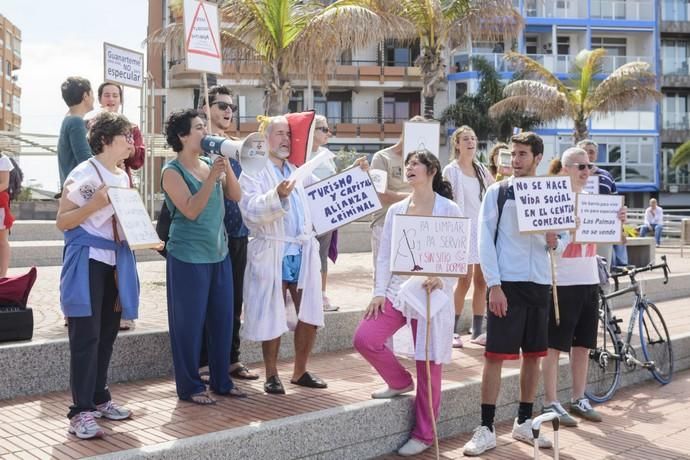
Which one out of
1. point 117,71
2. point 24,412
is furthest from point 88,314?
point 117,71

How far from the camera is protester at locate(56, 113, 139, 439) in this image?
447 centimetres

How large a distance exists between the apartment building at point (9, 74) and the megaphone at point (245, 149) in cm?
6968

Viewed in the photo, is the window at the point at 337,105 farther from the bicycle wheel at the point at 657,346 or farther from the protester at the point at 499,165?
the bicycle wheel at the point at 657,346

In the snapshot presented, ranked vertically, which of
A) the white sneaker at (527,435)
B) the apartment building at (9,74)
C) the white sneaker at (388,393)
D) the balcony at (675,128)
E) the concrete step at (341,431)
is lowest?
the white sneaker at (527,435)

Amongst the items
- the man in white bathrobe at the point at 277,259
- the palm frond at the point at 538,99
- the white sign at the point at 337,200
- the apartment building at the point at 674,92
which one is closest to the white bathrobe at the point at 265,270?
the man in white bathrobe at the point at 277,259

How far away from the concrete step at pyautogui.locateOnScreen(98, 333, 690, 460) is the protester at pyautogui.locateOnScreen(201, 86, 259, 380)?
117 cm

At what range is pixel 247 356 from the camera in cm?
661

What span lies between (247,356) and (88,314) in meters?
2.31

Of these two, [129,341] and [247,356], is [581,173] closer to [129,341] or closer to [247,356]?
[247,356]

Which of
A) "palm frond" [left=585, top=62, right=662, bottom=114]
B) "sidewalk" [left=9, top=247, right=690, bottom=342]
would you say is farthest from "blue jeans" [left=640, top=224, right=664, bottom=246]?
"sidewalk" [left=9, top=247, right=690, bottom=342]

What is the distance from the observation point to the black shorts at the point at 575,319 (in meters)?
6.08

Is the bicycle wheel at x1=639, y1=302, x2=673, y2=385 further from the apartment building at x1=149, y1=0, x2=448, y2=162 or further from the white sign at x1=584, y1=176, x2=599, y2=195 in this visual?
the apartment building at x1=149, y1=0, x2=448, y2=162

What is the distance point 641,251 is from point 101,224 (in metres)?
13.3

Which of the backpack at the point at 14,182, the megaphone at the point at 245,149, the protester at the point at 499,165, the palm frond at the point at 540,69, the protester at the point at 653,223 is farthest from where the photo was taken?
the palm frond at the point at 540,69
